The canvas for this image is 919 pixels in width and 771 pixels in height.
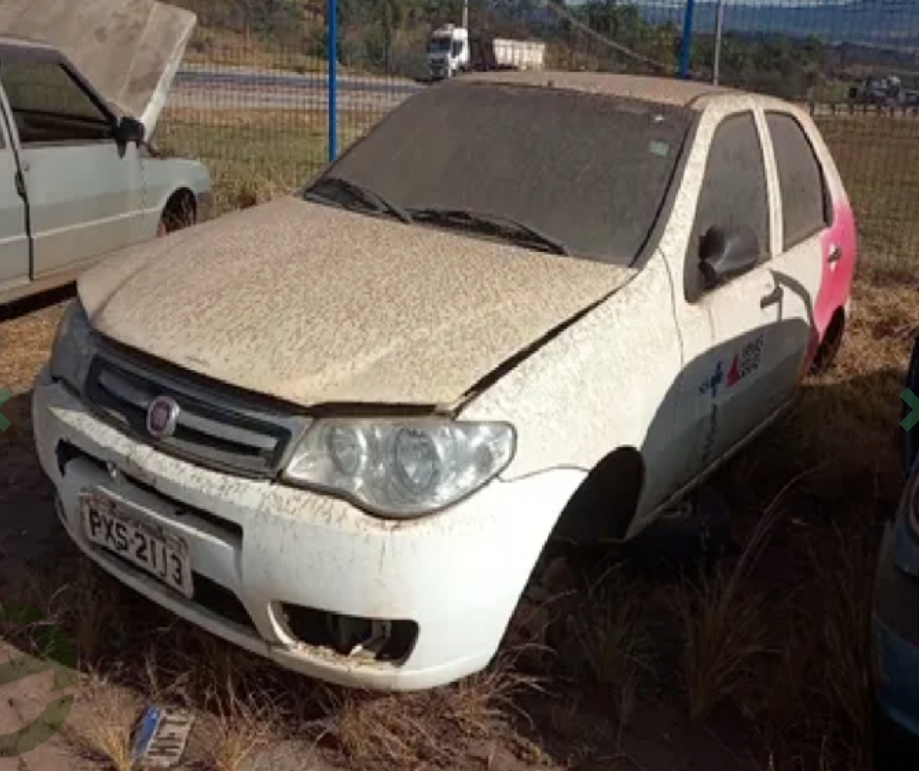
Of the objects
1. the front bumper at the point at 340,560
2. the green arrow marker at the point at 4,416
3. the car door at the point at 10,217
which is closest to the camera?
the front bumper at the point at 340,560

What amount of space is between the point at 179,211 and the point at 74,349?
14.0 ft

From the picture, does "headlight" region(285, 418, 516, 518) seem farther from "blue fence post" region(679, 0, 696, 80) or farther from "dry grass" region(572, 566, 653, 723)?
"blue fence post" region(679, 0, 696, 80)

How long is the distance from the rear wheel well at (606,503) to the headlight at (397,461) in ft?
2.01

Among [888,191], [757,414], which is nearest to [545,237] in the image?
[757,414]

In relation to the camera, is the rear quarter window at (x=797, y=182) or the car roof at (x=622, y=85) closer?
the car roof at (x=622, y=85)

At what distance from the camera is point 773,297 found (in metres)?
3.66

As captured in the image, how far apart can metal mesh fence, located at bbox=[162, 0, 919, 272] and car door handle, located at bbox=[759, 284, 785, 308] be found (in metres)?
3.42

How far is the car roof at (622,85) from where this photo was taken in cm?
361

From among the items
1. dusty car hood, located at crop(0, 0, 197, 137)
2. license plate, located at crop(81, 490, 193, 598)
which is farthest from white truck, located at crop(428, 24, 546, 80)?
license plate, located at crop(81, 490, 193, 598)

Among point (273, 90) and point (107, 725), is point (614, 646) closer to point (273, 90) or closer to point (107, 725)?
point (107, 725)

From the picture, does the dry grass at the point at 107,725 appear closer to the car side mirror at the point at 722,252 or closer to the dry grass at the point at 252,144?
the car side mirror at the point at 722,252

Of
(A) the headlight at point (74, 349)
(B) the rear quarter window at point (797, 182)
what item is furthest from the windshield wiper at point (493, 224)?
(B) the rear quarter window at point (797, 182)

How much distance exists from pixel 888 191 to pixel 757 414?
273 inches

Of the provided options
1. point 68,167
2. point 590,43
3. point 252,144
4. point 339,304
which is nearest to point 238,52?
point 252,144
